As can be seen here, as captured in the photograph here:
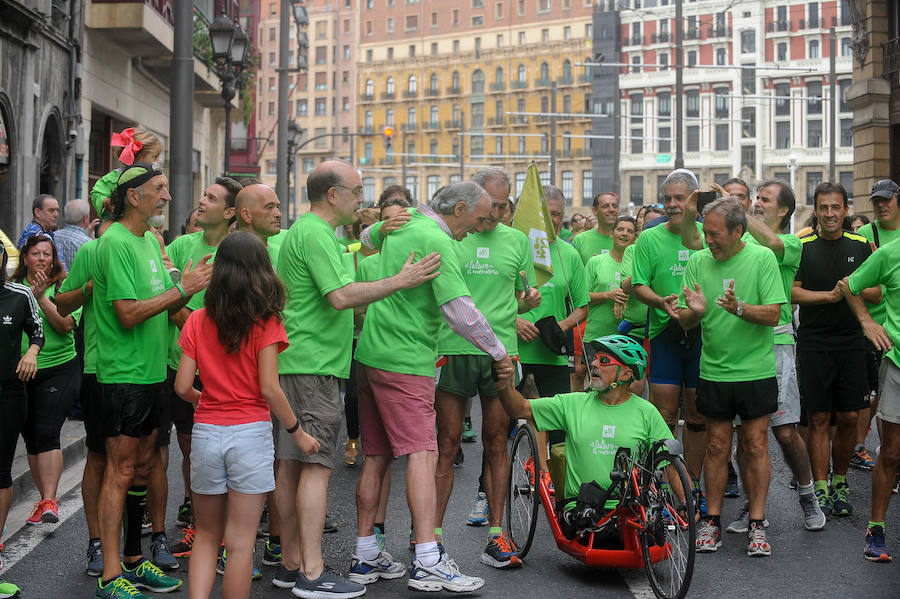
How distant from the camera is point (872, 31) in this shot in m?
24.7

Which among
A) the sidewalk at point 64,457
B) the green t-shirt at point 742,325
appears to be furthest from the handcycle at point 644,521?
the sidewalk at point 64,457

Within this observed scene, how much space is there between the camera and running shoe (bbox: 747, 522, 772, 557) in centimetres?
671

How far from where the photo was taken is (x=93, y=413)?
605 centimetres

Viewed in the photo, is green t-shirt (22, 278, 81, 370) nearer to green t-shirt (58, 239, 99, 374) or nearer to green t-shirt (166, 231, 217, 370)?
green t-shirt (166, 231, 217, 370)

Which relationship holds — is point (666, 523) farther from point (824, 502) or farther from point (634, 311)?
point (634, 311)

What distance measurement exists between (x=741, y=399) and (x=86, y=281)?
3829mm

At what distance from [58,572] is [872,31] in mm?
22681

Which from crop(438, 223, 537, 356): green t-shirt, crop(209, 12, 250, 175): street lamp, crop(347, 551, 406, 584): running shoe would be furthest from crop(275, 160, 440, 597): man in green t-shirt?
crop(209, 12, 250, 175): street lamp

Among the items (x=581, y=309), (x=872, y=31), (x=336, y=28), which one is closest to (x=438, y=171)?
(x=336, y=28)

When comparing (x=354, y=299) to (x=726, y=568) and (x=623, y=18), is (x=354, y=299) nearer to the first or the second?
(x=726, y=568)

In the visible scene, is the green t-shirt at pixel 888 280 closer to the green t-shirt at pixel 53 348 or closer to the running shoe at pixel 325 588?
the running shoe at pixel 325 588

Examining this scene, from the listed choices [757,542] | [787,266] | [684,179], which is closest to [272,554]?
[757,542]

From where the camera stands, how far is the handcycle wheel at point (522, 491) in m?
6.56

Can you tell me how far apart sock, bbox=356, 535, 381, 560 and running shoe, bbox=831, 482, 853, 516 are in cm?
340
